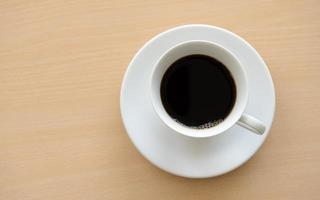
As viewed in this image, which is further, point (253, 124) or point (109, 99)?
point (109, 99)

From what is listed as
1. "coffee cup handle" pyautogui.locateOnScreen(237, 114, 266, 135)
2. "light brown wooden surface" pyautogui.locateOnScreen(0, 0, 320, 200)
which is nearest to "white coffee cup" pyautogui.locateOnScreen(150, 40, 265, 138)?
"coffee cup handle" pyautogui.locateOnScreen(237, 114, 266, 135)

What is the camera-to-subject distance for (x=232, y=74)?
73cm

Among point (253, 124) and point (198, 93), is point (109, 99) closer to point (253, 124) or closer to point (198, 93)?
point (198, 93)

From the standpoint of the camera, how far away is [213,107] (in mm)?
779

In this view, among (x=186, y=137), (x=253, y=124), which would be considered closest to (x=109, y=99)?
(x=186, y=137)

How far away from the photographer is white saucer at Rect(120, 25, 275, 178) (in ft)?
2.50

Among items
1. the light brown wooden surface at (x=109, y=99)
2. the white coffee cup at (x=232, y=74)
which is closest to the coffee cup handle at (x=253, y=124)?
the white coffee cup at (x=232, y=74)

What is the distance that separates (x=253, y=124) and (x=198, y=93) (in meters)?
0.15

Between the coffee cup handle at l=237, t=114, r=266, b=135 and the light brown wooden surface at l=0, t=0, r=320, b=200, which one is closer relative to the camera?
the coffee cup handle at l=237, t=114, r=266, b=135

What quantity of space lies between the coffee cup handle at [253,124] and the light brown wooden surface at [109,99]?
155 millimetres

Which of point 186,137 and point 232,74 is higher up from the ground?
point 232,74

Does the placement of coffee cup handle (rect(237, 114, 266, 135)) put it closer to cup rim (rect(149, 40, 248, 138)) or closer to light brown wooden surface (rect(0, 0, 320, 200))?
cup rim (rect(149, 40, 248, 138))

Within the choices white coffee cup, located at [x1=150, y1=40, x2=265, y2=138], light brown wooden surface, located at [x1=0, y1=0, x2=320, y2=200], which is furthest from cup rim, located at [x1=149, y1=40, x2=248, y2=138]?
light brown wooden surface, located at [x1=0, y1=0, x2=320, y2=200]

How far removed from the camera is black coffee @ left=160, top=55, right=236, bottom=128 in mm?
764
